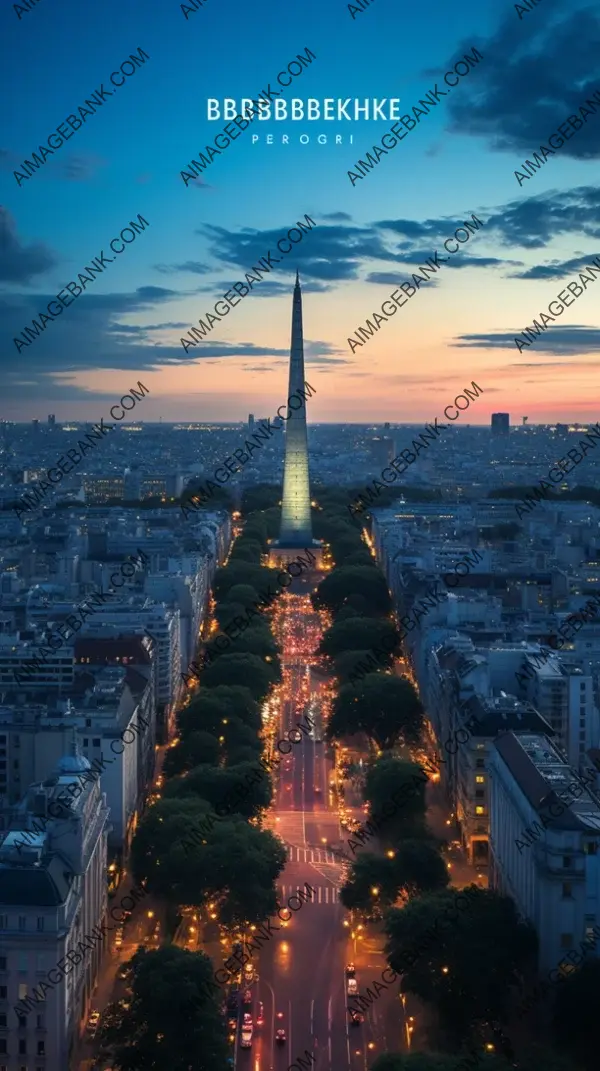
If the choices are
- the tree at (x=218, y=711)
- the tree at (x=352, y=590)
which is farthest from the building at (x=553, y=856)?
the tree at (x=352, y=590)

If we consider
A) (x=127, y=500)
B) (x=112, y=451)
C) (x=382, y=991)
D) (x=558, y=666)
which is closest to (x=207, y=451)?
(x=112, y=451)

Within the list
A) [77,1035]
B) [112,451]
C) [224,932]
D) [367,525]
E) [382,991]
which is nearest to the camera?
[77,1035]

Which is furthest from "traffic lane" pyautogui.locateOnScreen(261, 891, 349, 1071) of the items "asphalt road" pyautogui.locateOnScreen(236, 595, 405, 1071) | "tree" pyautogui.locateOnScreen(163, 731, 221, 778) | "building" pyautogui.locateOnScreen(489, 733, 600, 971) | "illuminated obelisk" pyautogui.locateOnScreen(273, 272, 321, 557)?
"illuminated obelisk" pyautogui.locateOnScreen(273, 272, 321, 557)

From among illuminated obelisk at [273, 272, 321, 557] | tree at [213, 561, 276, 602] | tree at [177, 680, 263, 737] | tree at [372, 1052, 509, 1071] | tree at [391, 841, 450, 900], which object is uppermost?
illuminated obelisk at [273, 272, 321, 557]

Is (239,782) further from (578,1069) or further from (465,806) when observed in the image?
(578,1069)

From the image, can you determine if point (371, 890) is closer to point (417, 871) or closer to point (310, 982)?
point (417, 871)

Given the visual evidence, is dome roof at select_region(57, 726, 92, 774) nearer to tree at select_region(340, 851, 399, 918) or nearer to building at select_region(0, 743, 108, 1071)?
building at select_region(0, 743, 108, 1071)
